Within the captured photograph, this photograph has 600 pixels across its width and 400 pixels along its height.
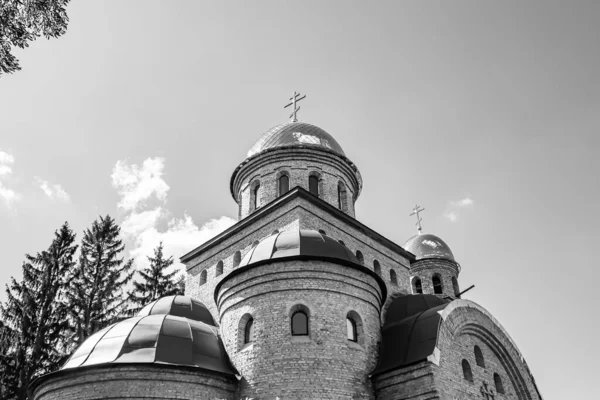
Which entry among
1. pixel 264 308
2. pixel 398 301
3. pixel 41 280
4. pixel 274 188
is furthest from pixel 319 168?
Answer: pixel 41 280

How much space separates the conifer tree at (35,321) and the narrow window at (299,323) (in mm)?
10751

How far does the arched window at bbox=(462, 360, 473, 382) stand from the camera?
10492mm

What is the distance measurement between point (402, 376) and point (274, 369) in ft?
8.07

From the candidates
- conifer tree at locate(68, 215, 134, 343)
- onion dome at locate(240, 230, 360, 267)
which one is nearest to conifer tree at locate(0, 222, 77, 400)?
conifer tree at locate(68, 215, 134, 343)

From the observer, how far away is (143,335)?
9789 mm

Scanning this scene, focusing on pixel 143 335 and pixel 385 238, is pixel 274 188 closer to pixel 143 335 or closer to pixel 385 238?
pixel 385 238

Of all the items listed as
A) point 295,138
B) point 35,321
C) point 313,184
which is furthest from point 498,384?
point 35,321

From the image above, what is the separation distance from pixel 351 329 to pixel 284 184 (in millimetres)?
5936

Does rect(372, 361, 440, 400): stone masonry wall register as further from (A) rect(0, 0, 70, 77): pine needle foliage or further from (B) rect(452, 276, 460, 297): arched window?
(B) rect(452, 276, 460, 297): arched window

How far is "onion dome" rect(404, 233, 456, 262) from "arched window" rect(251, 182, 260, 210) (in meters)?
8.72

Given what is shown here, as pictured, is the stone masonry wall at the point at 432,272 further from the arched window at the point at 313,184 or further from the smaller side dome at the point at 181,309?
the smaller side dome at the point at 181,309

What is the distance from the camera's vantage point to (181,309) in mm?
11727

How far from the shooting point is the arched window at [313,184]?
49.5 ft

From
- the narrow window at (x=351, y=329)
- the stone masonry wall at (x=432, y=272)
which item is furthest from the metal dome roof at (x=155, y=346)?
the stone masonry wall at (x=432, y=272)
